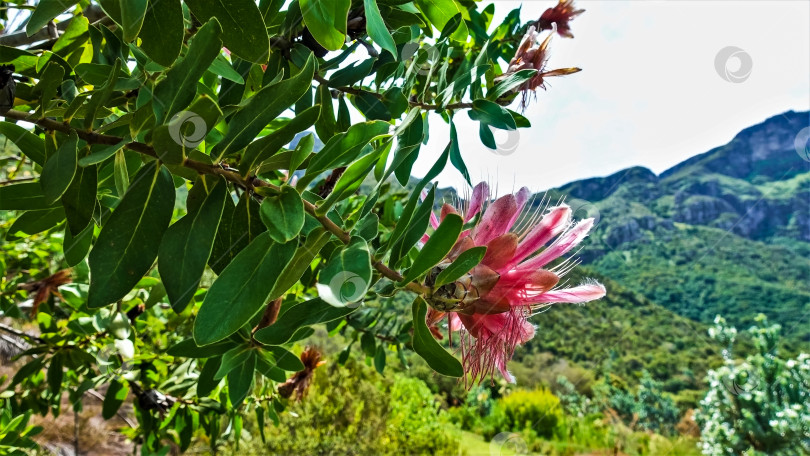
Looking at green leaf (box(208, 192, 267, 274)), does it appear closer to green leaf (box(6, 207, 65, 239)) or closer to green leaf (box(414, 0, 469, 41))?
green leaf (box(6, 207, 65, 239))

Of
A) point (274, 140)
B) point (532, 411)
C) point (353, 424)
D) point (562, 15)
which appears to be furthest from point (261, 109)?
point (532, 411)

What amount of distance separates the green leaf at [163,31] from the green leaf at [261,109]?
5 cm

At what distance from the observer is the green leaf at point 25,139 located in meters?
0.36

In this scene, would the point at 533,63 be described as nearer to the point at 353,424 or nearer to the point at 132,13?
the point at 132,13

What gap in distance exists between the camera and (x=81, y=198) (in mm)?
341

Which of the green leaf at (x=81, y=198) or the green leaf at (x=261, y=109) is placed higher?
the green leaf at (x=261, y=109)

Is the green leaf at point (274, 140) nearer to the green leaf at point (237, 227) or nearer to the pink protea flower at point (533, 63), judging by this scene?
the green leaf at point (237, 227)

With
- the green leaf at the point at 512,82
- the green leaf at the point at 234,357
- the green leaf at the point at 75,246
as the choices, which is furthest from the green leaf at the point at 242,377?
the green leaf at the point at 512,82

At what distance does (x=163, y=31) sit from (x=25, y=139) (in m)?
0.17

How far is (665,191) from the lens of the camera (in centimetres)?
1023

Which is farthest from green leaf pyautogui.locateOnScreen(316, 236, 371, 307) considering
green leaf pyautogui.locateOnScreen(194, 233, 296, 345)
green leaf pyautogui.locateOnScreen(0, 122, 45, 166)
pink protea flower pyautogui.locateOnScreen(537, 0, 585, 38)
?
pink protea flower pyautogui.locateOnScreen(537, 0, 585, 38)

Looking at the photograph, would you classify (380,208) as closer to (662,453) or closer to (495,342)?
(495,342)

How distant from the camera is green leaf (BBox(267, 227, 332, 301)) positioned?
302mm

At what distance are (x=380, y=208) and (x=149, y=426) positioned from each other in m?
0.57
